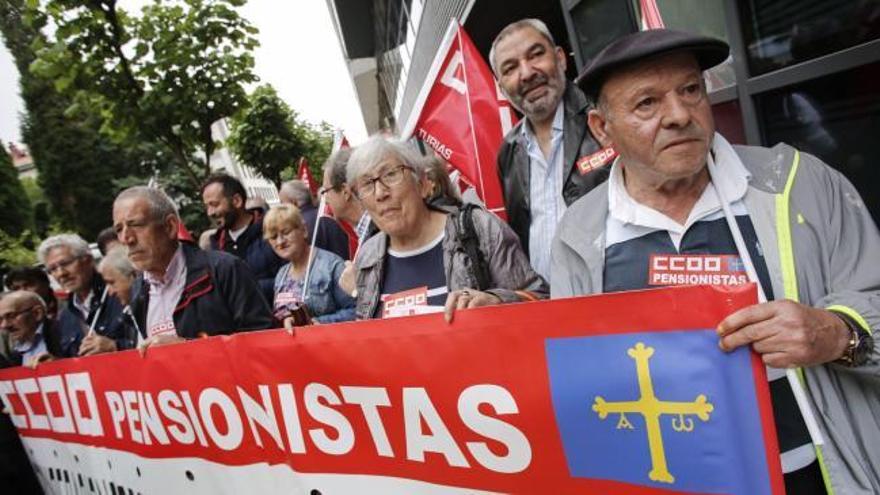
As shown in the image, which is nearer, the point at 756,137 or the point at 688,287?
the point at 688,287

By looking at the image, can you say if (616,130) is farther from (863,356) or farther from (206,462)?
(206,462)

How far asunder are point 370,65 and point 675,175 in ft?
133

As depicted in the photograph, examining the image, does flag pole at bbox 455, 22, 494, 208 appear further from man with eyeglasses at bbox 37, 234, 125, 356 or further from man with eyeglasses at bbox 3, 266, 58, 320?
man with eyeglasses at bbox 3, 266, 58, 320

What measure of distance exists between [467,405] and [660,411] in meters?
0.55

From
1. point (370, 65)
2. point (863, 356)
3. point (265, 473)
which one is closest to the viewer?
point (863, 356)

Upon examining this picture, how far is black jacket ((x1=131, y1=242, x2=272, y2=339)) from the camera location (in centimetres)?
283

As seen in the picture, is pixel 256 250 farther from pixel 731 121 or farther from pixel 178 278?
pixel 731 121

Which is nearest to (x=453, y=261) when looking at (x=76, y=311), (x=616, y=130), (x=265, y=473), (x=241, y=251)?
(x=616, y=130)

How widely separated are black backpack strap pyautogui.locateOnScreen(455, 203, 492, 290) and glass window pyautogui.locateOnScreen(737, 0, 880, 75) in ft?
6.63

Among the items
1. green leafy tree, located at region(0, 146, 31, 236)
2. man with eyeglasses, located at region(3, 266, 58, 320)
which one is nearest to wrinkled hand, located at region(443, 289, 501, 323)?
man with eyeglasses, located at region(3, 266, 58, 320)

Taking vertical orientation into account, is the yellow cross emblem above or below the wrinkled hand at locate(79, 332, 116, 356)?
below

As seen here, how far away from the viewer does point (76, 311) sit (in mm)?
4750

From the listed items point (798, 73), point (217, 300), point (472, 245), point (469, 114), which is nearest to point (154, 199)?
point (217, 300)

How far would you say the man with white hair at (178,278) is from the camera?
9.11ft
